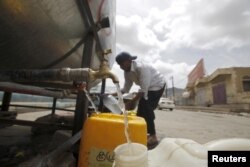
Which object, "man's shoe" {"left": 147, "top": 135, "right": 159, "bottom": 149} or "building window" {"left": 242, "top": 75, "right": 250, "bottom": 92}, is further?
"building window" {"left": 242, "top": 75, "right": 250, "bottom": 92}

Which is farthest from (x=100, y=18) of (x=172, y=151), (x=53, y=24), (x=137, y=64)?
(x=172, y=151)

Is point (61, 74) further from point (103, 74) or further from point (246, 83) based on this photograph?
point (246, 83)

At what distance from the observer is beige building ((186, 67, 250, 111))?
19316 mm

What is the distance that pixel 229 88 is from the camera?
20.8 m

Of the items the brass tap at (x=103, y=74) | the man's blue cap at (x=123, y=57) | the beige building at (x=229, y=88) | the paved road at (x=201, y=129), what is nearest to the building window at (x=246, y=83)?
the beige building at (x=229, y=88)

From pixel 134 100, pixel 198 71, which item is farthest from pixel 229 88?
pixel 134 100

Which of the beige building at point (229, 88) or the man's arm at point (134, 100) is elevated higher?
the beige building at point (229, 88)

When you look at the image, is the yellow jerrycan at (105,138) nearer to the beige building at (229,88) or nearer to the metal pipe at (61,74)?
the metal pipe at (61,74)

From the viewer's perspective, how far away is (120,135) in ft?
4.47

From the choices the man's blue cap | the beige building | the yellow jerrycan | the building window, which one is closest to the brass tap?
the yellow jerrycan

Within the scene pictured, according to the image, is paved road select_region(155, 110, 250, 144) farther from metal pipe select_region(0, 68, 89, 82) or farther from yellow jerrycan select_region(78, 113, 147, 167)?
metal pipe select_region(0, 68, 89, 82)

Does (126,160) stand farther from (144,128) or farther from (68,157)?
Result: (68,157)

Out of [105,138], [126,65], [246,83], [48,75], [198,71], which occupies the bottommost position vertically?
[105,138]

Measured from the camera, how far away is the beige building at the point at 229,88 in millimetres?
19316
